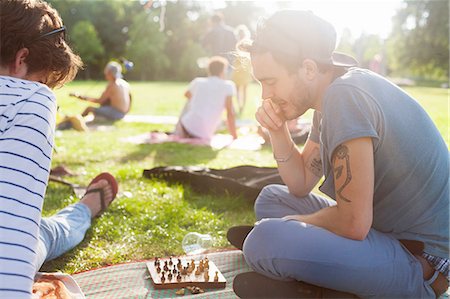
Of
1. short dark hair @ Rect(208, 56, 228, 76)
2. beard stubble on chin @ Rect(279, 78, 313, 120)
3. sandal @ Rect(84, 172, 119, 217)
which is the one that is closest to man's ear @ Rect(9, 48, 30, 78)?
beard stubble on chin @ Rect(279, 78, 313, 120)

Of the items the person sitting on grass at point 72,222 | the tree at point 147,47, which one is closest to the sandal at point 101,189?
the person sitting on grass at point 72,222

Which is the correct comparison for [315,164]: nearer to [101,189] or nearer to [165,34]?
[101,189]

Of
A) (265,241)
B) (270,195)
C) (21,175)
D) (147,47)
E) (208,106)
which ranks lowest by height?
(147,47)

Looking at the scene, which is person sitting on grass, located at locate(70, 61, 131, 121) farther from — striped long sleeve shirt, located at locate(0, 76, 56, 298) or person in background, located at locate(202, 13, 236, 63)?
striped long sleeve shirt, located at locate(0, 76, 56, 298)

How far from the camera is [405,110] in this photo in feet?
7.22

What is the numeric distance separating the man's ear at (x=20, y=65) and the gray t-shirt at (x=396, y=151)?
46.9 inches

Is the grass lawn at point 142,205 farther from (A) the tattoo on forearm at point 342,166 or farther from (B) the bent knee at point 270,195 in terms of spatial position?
(A) the tattoo on forearm at point 342,166

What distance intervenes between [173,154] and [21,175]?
4.78 metres

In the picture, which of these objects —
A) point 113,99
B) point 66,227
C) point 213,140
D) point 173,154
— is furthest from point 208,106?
point 66,227

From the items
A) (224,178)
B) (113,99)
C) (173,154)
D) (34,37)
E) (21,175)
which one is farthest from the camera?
(113,99)

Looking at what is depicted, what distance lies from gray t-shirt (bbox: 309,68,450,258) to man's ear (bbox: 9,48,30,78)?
119 cm

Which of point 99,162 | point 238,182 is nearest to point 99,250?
point 238,182

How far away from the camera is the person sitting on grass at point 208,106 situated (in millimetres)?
7492

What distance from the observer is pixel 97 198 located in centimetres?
378
